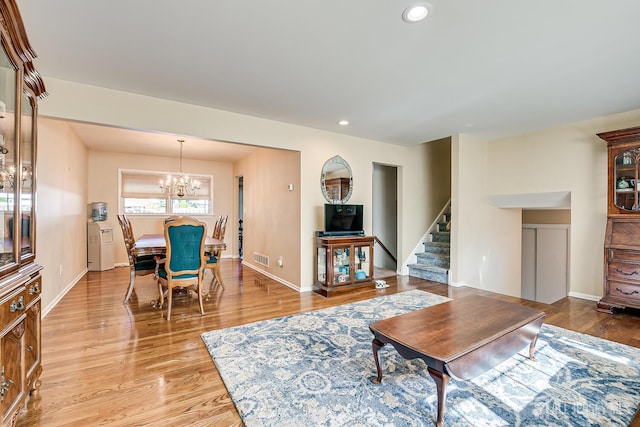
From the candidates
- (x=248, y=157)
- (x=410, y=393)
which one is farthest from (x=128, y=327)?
(x=248, y=157)

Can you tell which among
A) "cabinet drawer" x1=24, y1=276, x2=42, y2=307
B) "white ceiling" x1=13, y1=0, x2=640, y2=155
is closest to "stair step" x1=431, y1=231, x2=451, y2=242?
"white ceiling" x1=13, y1=0, x2=640, y2=155

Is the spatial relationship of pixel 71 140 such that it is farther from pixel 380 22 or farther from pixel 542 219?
pixel 542 219

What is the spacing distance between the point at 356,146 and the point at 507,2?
340cm

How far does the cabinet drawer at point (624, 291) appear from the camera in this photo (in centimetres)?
339

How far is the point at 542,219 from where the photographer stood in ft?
22.0

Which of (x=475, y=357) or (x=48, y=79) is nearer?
(x=475, y=357)

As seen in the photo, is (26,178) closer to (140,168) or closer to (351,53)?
(351,53)

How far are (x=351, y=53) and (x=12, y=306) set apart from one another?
2766mm

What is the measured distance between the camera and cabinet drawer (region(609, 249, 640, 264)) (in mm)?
3404

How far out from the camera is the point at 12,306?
1.50 meters

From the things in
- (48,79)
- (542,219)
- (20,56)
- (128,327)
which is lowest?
(128,327)

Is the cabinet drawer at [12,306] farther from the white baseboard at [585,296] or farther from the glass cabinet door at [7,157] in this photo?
the white baseboard at [585,296]

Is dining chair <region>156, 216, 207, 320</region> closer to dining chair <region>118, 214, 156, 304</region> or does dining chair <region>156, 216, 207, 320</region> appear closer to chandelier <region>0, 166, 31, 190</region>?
dining chair <region>118, 214, 156, 304</region>

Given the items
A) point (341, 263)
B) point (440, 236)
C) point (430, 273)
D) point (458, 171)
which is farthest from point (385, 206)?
point (341, 263)
